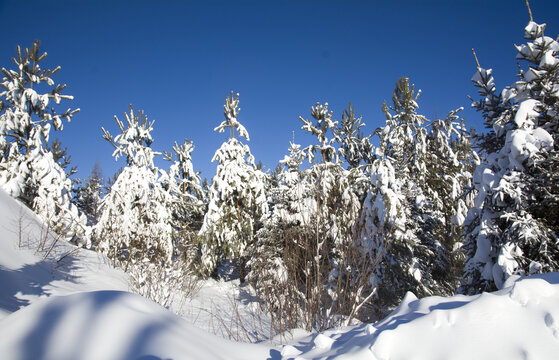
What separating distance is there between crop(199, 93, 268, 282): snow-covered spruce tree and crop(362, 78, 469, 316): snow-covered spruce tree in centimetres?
564

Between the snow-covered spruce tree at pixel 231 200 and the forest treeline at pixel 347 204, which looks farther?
the snow-covered spruce tree at pixel 231 200

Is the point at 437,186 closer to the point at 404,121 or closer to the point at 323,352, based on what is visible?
the point at 404,121

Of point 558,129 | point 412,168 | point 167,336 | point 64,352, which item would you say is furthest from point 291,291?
point 412,168

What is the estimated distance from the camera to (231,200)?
12.2m

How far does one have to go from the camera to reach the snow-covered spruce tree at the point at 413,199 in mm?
8391

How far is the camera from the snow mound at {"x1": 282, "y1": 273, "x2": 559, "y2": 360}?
144 cm

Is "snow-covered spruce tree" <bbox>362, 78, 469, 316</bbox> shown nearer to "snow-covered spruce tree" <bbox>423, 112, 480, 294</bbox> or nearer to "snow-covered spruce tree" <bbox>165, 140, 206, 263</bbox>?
"snow-covered spruce tree" <bbox>423, 112, 480, 294</bbox>

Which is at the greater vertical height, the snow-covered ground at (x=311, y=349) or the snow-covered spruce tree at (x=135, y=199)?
the snow-covered spruce tree at (x=135, y=199)

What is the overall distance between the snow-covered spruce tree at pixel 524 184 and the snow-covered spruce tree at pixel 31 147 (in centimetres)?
1120

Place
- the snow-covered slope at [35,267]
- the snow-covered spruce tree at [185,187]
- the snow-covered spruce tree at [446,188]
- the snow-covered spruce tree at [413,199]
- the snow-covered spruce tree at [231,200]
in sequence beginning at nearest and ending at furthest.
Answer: the snow-covered slope at [35,267], the snow-covered spruce tree at [413,199], the snow-covered spruce tree at [446,188], the snow-covered spruce tree at [231,200], the snow-covered spruce tree at [185,187]

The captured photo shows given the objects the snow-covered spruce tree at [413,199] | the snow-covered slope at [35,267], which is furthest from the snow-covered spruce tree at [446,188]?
the snow-covered slope at [35,267]

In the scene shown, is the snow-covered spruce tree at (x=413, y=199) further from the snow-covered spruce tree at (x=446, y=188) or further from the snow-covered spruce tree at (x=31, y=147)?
the snow-covered spruce tree at (x=31, y=147)

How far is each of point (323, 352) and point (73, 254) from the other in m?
7.82

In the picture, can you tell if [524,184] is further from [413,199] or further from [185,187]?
[185,187]
